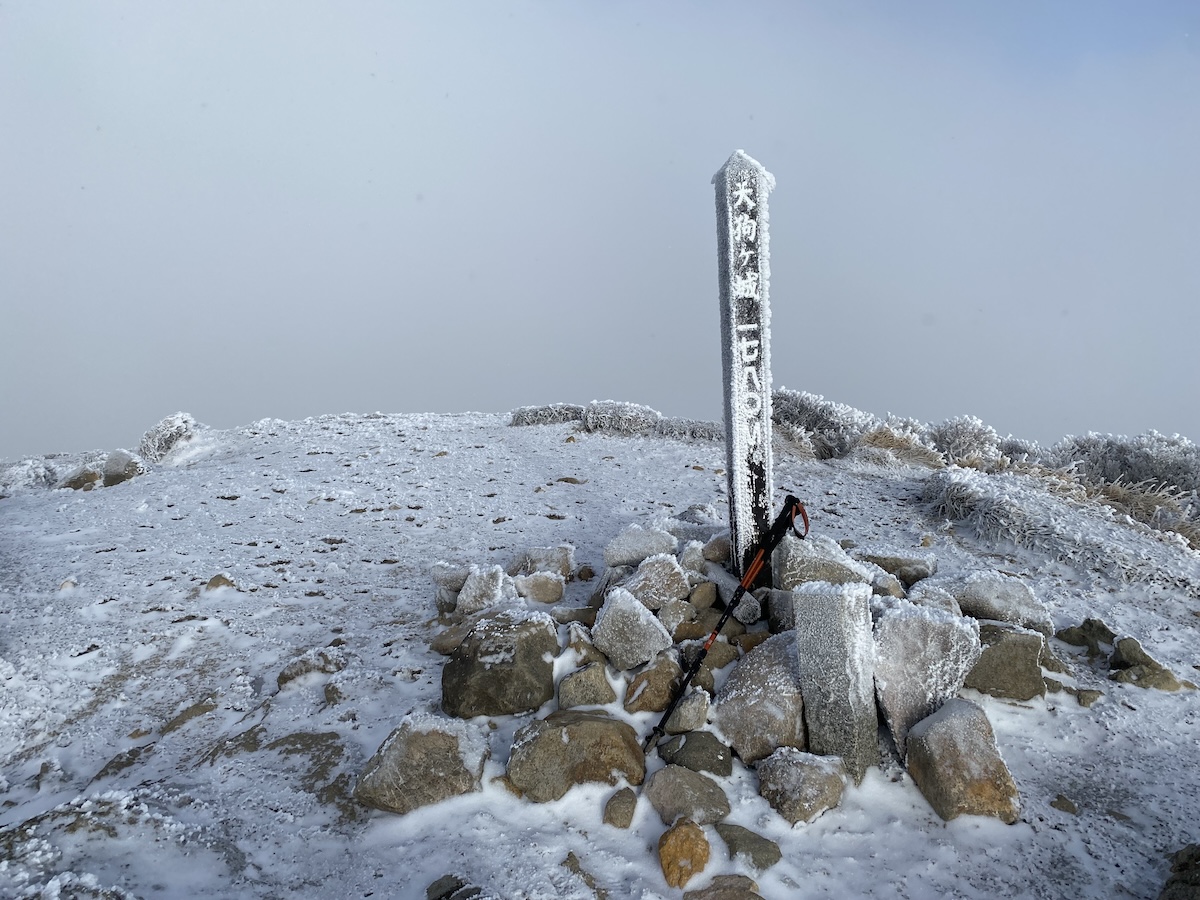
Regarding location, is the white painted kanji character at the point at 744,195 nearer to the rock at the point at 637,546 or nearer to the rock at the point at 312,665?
the rock at the point at 637,546

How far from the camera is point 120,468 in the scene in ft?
32.1

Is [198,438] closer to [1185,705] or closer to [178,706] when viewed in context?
[178,706]

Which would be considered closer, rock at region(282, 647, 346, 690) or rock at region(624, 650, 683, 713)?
rock at region(624, 650, 683, 713)

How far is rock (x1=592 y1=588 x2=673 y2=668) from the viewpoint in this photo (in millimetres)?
4188

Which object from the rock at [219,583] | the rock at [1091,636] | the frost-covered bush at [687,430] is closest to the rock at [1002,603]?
the rock at [1091,636]

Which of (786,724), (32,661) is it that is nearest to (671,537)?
(786,724)

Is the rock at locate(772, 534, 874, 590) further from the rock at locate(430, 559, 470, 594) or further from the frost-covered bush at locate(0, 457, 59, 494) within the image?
the frost-covered bush at locate(0, 457, 59, 494)

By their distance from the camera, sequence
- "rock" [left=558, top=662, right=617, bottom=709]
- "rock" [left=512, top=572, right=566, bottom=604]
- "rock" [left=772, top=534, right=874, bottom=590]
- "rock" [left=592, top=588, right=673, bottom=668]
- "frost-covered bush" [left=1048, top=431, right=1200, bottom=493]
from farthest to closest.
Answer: "frost-covered bush" [left=1048, top=431, right=1200, bottom=493] → "rock" [left=512, top=572, right=566, bottom=604] → "rock" [left=772, top=534, right=874, bottom=590] → "rock" [left=592, top=588, right=673, bottom=668] → "rock" [left=558, top=662, right=617, bottom=709]

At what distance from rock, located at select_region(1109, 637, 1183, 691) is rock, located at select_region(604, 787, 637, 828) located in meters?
3.38

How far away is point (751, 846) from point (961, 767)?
Answer: 1151mm

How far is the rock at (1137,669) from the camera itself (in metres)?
4.49

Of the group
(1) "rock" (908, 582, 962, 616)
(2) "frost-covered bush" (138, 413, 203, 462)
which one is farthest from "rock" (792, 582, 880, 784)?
(2) "frost-covered bush" (138, 413, 203, 462)

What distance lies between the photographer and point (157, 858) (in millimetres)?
3090

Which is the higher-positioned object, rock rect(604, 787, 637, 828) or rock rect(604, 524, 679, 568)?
rock rect(604, 524, 679, 568)
